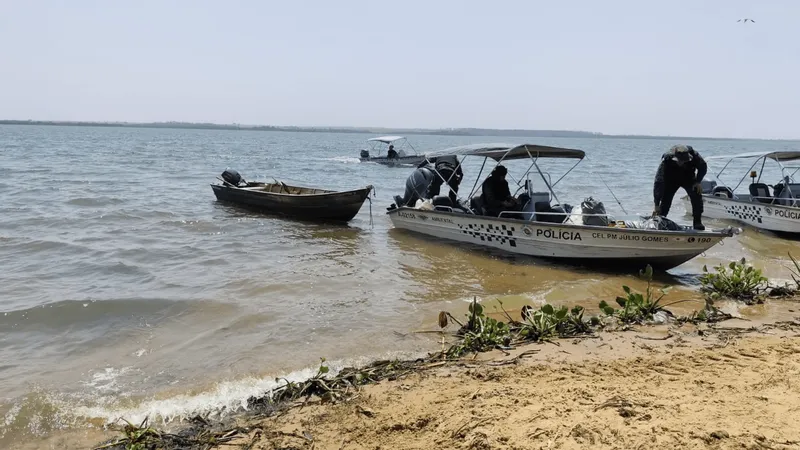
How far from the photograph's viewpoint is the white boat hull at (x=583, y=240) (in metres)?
9.38

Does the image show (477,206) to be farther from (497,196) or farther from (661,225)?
(661,225)

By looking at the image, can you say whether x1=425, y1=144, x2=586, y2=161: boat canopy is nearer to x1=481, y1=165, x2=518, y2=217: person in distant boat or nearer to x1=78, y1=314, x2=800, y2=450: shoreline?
x1=481, y1=165, x2=518, y2=217: person in distant boat

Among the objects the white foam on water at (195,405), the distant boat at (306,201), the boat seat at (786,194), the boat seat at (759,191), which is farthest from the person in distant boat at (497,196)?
the boat seat at (759,191)

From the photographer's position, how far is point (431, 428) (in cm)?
409

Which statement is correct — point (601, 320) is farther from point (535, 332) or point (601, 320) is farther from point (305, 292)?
point (305, 292)

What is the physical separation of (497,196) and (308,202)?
6041 millimetres

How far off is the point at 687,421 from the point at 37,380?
611 centimetres

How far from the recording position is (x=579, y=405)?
4203 mm

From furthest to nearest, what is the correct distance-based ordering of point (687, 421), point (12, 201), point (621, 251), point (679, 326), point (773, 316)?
point (12, 201), point (621, 251), point (773, 316), point (679, 326), point (687, 421)

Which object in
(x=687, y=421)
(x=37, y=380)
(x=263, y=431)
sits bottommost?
(x=37, y=380)

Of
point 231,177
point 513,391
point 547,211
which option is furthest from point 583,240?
point 231,177

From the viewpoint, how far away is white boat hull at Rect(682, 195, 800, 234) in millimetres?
13633

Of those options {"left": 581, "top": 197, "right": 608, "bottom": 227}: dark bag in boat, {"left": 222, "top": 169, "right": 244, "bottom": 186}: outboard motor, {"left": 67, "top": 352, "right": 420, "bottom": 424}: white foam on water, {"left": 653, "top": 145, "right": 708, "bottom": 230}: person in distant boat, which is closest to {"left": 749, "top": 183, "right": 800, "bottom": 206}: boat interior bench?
{"left": 653, "top": 145, "right": 708, "bottom": 230}: person in distant boat

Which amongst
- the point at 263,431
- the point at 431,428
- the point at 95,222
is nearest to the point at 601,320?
the point at 431,428
